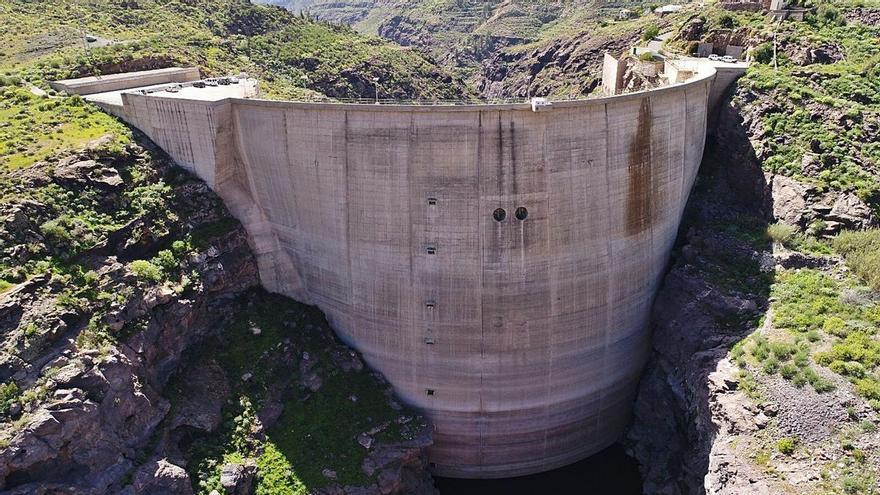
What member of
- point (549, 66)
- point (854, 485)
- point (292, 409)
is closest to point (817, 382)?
point (854, 485)

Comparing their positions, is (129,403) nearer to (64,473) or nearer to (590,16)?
(64,473)

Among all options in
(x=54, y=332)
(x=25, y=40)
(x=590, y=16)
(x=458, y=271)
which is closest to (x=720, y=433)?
(x=458, y=271)

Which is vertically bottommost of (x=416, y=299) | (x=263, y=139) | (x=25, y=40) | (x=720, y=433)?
(x=720, y=433)

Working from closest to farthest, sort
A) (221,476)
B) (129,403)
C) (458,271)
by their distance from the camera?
(129,403), (221,476), (458,271)

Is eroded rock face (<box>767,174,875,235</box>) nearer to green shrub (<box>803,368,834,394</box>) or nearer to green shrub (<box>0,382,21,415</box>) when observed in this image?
green shrub (<box>803,368,834,394</box>)

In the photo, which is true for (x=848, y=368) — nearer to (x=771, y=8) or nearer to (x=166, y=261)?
(x=166, y=261)

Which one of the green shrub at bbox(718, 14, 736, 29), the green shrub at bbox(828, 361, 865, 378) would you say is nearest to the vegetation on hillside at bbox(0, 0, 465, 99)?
the green shrub at bbox(718, 14, 736, 29)
